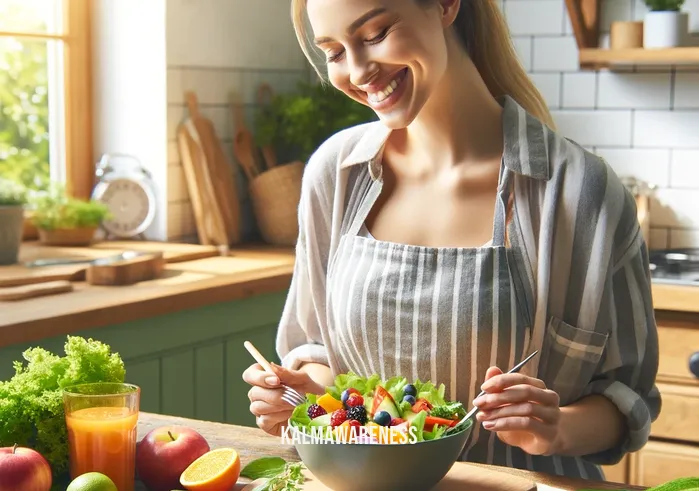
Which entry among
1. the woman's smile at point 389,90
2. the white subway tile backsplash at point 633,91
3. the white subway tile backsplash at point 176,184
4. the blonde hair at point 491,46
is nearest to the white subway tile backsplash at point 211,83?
the white subway tile backsplash at point 176,184

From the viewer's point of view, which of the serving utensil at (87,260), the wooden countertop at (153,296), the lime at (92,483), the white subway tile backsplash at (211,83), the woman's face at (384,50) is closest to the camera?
the lime at (92,483)

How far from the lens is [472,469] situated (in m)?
1.42

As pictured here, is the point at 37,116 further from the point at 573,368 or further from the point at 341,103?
the point at 573,368

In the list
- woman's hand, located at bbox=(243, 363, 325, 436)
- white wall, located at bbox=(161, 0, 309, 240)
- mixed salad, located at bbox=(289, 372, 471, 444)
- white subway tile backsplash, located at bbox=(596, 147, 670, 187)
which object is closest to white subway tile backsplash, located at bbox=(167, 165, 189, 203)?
white wall, located at bbox=(161, 0, 309, 240)

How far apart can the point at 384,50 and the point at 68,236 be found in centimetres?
189

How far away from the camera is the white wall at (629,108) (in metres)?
3.42

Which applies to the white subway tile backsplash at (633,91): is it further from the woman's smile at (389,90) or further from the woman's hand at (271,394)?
the woman's hand at (271,394)

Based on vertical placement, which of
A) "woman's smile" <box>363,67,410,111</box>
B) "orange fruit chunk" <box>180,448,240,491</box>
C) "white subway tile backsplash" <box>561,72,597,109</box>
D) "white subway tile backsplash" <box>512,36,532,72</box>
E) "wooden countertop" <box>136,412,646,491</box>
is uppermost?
"white subway tile backsplash" <box>512,36,532,72</box>

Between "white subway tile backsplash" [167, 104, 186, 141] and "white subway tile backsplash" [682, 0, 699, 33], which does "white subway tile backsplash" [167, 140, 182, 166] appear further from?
"white subway tile backsplash" [682, 0, 699, 33]

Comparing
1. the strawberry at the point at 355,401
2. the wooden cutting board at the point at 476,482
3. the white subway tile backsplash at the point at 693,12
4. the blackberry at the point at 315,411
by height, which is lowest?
the wooden cutting board at the point at 476,482

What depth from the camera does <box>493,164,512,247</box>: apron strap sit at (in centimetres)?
163

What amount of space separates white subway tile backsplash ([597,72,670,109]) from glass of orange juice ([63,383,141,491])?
251 cm

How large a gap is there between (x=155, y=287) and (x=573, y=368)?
52.9 inches

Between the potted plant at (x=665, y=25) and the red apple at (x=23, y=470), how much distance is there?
2.50m
